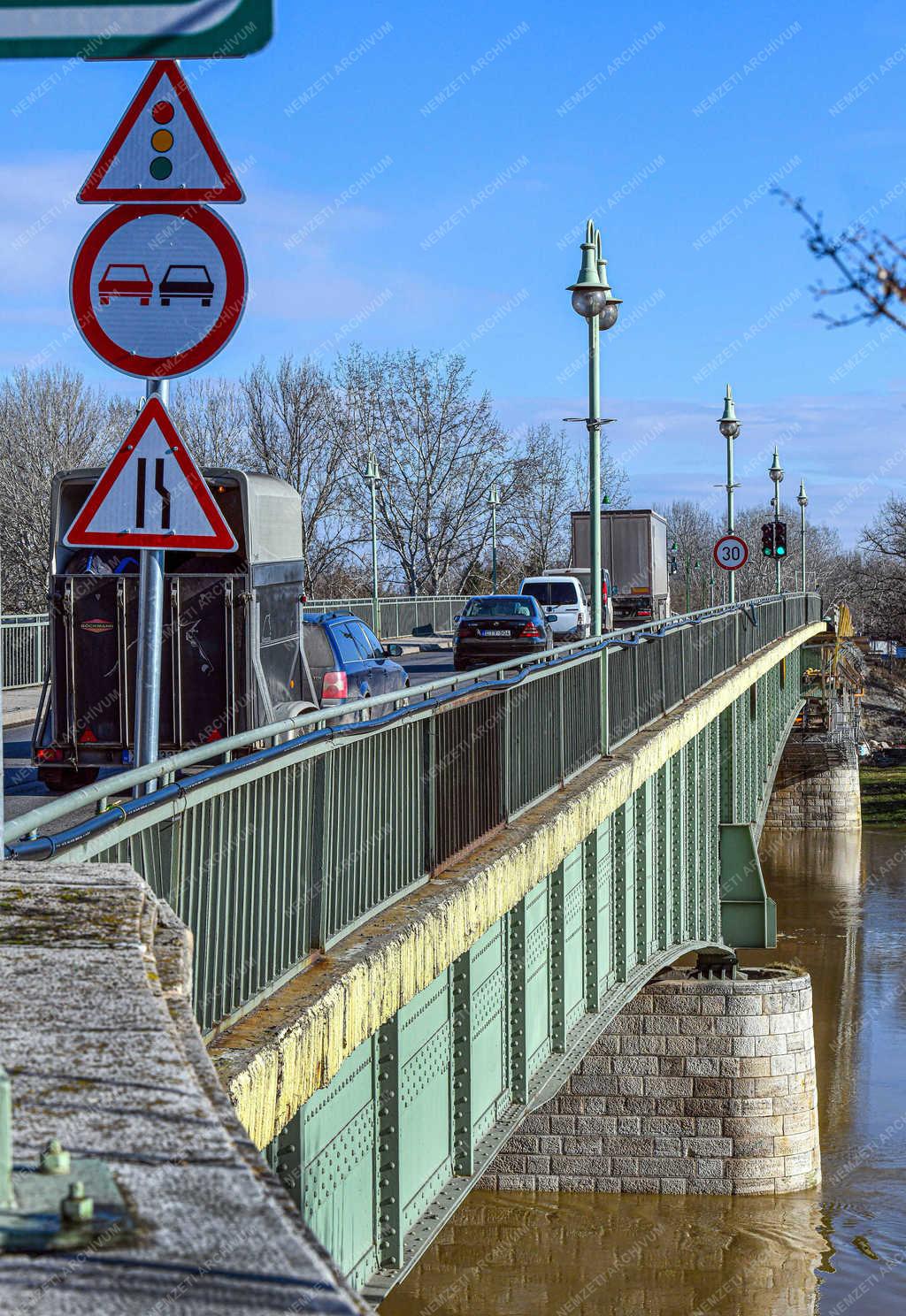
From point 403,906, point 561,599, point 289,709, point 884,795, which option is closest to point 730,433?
point 561,599

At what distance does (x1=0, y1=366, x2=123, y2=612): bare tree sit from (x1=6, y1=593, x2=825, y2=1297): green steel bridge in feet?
142

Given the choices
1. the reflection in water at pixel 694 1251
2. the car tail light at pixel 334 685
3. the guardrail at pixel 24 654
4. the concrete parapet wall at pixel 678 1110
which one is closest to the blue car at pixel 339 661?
the car tail light at pixel 334 685

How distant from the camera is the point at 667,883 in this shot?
58.1 feet

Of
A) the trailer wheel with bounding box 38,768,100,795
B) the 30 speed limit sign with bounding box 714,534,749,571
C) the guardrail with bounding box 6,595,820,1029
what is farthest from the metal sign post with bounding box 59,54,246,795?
the 30 speed limit sign with bounding box 714,534,749,571

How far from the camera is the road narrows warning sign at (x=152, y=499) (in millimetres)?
4898

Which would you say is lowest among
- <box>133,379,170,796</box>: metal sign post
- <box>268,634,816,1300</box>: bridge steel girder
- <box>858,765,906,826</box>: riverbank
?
<box>858,765,906,826</box>: riverbank

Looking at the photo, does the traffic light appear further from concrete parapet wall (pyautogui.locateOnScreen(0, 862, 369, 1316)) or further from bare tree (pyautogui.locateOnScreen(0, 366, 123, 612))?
bare tree (pyautogui.locateOnScreen(0, 366, 123, 612))

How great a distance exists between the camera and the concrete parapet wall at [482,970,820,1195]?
20.8 m

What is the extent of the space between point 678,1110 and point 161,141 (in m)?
18.2

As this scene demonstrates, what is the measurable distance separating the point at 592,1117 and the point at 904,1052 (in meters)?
10.7

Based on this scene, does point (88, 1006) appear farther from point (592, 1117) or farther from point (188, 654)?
point (592, 1117)

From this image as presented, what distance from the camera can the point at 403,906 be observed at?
7617mm

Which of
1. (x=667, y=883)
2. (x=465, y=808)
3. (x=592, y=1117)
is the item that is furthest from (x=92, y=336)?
(x=592, y=1117)

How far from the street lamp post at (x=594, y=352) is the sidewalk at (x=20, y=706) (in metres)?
6.65
